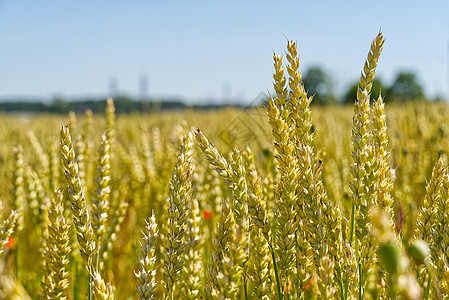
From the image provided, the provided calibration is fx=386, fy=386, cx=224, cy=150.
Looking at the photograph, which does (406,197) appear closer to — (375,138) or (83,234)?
(375,138)

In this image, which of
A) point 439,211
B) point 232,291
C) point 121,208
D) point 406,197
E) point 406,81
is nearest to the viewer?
point 232,291

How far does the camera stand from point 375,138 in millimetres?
750

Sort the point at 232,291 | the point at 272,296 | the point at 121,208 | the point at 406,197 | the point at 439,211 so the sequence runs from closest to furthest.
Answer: the point at 232,291 → the point at 439,211 → the point at 272,296 → the point at 121,208 → the point at 406,197

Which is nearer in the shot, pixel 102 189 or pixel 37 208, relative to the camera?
pixel 102 189

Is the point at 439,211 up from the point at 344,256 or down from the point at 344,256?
up

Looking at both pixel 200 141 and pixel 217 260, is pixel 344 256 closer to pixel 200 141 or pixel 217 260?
pixel 217 260

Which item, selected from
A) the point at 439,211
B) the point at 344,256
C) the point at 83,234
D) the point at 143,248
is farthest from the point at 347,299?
the point at 83,234

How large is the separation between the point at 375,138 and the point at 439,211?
Answer: 19 centimetres

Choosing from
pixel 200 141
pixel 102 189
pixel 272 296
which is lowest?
pixel 272 296

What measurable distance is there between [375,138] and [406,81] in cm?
4997

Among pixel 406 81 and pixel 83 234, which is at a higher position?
pixel 406 81

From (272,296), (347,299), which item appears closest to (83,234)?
(272,296)

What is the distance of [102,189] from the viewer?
886 millimetres

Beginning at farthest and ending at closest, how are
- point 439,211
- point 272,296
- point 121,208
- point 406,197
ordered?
point 406,197 < point 121,208 < point 272,296 < point 439,211
